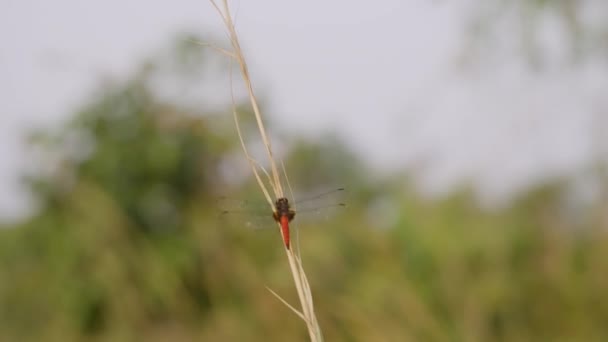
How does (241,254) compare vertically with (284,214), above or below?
below

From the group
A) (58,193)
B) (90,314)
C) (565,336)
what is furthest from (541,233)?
(58,193)

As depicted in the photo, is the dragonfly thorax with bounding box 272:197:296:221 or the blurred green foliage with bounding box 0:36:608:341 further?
the blurred green foliage with bounding box 0:36:608:341

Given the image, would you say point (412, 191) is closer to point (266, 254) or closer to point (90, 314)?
point (266, 254)

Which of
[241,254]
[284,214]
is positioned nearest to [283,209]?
[284,214]

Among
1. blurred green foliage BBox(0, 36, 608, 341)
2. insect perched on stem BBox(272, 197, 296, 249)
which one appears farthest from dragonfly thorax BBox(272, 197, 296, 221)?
blurred green foliage BBox(0, 36, 608, 341)

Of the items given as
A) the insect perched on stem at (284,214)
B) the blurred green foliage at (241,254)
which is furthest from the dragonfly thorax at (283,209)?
the blurred green foliage at (241,254)

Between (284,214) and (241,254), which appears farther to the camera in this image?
(241,254)

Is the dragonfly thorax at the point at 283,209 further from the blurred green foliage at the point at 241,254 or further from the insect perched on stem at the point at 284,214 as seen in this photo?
the blurred green foliage at the point at 241,254

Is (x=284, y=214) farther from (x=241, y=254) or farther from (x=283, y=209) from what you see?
(x=241, y=254)

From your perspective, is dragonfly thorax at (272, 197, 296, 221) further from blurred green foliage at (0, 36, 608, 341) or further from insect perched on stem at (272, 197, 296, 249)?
blurred green foliage at (0, 36, 608, 341)
